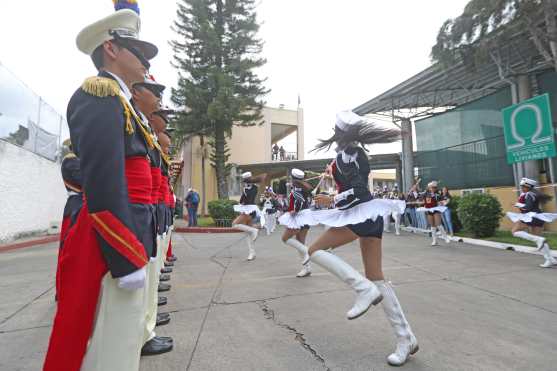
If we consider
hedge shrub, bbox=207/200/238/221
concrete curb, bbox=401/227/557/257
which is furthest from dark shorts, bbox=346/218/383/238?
hedge shrub, bbox=207/200/238/221

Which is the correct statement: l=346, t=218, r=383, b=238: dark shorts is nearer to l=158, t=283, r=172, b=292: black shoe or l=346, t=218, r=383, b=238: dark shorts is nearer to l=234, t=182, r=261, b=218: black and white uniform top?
l=158, t=283, r=172, b=292: black shoe

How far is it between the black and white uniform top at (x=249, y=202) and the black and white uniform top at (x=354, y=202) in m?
4.57

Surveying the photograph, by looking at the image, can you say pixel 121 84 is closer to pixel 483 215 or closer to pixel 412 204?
pixel 483 215

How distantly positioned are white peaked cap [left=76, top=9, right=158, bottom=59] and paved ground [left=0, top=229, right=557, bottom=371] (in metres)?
2.21

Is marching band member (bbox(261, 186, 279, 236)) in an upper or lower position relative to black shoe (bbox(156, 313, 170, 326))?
upper

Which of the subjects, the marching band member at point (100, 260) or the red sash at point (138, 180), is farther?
the red sash at point (138, 180)

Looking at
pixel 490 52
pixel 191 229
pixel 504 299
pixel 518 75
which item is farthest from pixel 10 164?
pixel 518 75

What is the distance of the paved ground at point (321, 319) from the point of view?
2.63 meters

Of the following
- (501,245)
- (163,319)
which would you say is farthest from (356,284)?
(501,245)

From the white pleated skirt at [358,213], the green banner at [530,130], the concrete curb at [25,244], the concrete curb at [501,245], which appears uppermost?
the green banner at [530,130]

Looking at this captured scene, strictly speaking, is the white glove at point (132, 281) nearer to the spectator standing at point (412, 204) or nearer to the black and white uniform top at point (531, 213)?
the black and white uniform top at point (531, 213)

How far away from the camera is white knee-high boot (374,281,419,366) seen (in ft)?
8.27

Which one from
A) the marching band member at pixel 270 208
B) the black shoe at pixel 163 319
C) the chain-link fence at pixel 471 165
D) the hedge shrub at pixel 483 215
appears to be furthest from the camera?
the marching band member at pixel 270 208

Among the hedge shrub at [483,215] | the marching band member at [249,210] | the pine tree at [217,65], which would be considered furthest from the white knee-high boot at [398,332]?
the pine tree at [217,65]
